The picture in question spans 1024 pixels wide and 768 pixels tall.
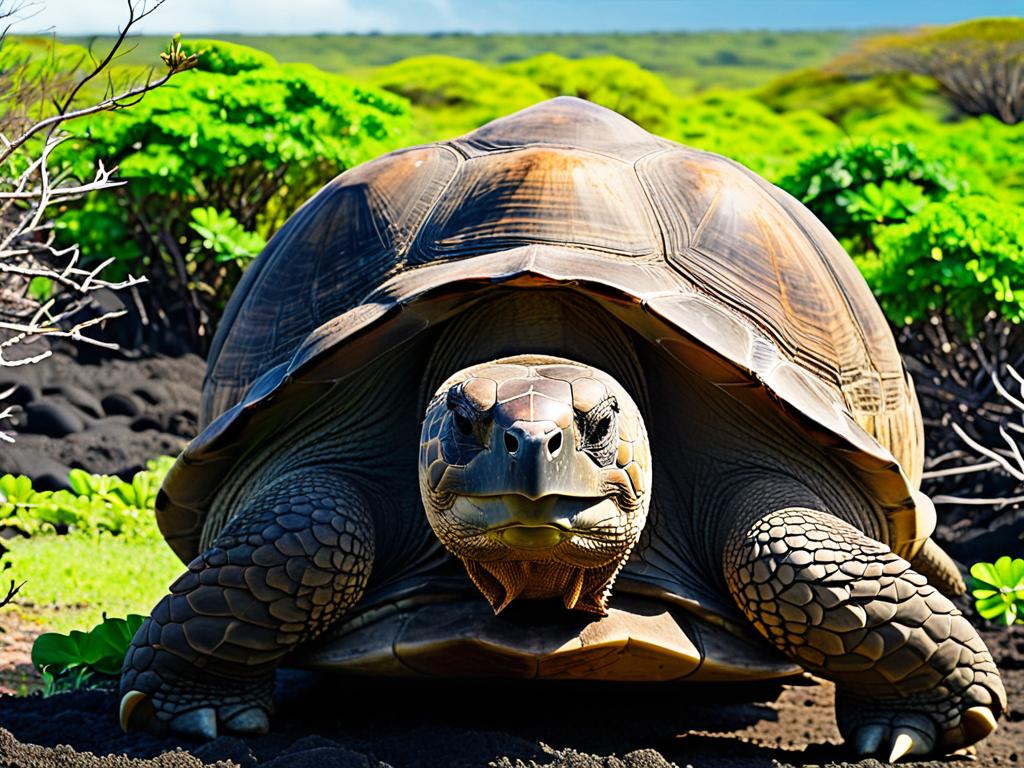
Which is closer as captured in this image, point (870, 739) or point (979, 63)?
point (870, 739)

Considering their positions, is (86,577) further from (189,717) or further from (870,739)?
(870,739)

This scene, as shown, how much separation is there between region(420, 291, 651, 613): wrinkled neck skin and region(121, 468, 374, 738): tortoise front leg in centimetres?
32

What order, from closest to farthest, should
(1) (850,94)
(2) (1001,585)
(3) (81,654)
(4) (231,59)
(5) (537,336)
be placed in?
(5) (537,336), (3) (81,654), (2) (1001,585), (4) (231,59), (1) (850,94)

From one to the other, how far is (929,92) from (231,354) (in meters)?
42.8

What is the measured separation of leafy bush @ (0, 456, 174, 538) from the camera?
4.84 m

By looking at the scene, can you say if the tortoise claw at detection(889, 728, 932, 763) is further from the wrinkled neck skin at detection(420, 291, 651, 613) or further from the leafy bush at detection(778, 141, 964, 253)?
the leafy bush at detection(778, 141, 964, 253)

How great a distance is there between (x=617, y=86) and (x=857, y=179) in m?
19.0

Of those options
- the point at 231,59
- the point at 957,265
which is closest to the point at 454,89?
→ the point at 231,59

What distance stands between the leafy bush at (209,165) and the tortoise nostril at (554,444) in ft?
19.0

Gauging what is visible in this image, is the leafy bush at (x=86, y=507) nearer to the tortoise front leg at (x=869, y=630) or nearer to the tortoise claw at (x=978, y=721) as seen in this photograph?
the tortoise front leg at (x=869, y=630)

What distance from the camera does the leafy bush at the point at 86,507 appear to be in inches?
190

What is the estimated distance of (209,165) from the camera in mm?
8016

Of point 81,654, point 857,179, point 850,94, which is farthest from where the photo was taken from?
point 850,94

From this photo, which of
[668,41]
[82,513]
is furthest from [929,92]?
[668,41]
